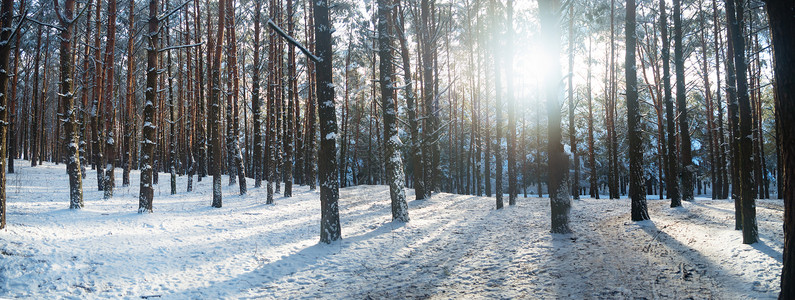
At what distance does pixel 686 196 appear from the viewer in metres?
14.5

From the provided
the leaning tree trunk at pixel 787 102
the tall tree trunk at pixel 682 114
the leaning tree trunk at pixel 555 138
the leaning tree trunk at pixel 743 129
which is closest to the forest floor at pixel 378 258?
the leaning tree trunk at pixel 555 138

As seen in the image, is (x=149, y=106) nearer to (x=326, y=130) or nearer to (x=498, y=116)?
(x=326, y=130)

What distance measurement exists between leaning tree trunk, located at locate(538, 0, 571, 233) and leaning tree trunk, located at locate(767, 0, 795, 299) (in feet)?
16.1

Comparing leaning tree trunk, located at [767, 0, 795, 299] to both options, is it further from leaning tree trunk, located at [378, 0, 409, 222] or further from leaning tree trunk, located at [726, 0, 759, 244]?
leaning tree trunk, located at [378, 0, 409, 222]

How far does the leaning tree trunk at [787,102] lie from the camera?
344 centimetres

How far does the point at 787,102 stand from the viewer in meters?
3.46

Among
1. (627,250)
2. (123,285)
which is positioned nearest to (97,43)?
(123,285)

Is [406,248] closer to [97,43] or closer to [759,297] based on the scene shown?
[759,297]

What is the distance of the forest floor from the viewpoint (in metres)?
5.13

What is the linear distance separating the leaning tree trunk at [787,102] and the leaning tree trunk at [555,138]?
491 cm

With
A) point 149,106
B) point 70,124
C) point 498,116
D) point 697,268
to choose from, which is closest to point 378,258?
point 697,268

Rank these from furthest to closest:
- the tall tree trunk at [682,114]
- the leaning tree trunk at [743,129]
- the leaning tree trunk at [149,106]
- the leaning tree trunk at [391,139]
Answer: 1. the tall tree trunk at [682,114]
2. the leaning tree trunk at [391,139]
3. the leaning tree trunk at [149,106]
4. the leaning tree trunk at [743,129]

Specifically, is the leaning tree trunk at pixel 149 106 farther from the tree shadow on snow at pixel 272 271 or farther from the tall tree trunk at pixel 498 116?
the tall tree trunk at pixel 498 116

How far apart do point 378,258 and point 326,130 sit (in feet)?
9.40
